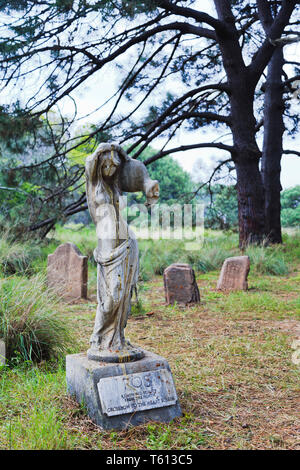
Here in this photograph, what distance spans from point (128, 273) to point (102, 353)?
589mm

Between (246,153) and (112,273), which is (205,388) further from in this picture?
(246,153)

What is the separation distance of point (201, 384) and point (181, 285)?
10.8 ft

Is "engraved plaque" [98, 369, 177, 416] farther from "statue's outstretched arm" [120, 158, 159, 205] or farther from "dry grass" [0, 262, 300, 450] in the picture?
"statue's outstretched arm" [120, 158, 159, 205]

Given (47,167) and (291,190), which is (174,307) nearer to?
(47,167)

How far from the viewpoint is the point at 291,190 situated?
24.0 metres

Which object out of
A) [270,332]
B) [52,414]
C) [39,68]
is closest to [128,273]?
[52,414]

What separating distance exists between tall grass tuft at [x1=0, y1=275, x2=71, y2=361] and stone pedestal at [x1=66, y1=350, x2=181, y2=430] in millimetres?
1189

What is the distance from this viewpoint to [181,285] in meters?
7.10

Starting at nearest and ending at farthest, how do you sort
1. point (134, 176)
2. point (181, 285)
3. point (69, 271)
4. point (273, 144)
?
point (134, 176) < point (181, 285) < point (69, 271) < point (273, 144)

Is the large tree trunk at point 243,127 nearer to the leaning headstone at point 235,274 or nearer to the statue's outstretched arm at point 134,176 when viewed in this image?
the leaning headstone at point 235,274

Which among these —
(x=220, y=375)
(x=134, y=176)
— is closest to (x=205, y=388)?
(x=220, y=375)

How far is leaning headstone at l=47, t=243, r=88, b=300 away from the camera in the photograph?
304 inches

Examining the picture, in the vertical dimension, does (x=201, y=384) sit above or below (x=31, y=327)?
below

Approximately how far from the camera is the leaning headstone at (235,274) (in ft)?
25.6
